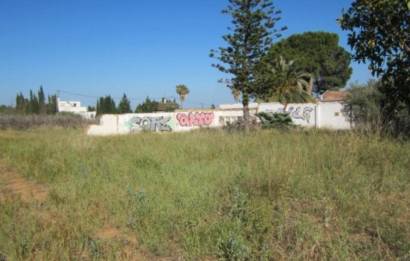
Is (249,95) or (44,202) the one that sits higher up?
(249,95)

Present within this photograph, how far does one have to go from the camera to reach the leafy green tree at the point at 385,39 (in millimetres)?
5961

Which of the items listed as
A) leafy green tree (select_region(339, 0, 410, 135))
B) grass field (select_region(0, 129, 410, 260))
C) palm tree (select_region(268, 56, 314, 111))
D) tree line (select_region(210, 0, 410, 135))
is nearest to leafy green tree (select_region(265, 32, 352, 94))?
tree line (select_region(210, 0, 410, 135))

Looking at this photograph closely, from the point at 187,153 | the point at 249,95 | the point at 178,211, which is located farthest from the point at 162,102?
the point at 178,211

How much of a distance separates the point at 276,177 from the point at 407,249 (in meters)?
1.84

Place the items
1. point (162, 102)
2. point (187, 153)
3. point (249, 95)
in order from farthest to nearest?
point (162, 102) → point (249, 95) → point (187, 153)

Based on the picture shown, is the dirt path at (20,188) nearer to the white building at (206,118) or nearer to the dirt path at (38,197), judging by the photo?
the dirt path at (38,197)

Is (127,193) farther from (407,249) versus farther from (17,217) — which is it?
(407,249)

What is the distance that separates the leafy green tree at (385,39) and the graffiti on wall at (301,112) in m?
21.4

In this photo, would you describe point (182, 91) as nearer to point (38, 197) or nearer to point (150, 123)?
point (150, 123)

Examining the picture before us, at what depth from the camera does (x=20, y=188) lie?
20.0 ft

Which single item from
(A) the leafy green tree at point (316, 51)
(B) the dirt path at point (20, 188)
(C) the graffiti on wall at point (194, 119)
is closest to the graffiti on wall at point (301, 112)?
(C) the graffiti on wall at point (194, 119)

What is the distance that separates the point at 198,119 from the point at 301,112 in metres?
9.86

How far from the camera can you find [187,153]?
7.78 meters

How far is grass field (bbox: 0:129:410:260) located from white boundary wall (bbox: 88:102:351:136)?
20183 mm
